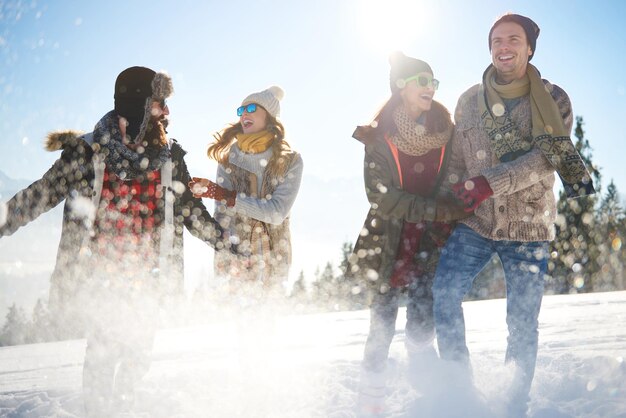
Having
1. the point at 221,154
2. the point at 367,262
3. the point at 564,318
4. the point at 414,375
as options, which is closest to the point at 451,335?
the point at 414,375

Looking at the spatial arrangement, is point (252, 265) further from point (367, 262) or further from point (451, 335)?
point (451, 335)

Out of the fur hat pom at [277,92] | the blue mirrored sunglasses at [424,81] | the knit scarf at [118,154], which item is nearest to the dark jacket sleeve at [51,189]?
the knit scarf at [118,154]

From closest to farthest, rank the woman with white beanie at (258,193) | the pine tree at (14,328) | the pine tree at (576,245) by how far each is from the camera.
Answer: the woman with white beanie at (258,193) < the pine tree at (576,245) < the pine tree at (14,328)

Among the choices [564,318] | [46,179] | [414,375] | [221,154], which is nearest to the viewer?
[46,179]

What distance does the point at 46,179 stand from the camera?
2.88 meters

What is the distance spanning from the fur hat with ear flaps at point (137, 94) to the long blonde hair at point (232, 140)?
2.25 ft

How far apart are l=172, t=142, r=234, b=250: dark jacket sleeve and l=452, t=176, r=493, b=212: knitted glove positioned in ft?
5.40

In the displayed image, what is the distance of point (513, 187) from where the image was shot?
281 cm

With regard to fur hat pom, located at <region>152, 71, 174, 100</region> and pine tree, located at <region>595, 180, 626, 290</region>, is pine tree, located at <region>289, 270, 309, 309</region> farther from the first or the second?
fur hat pom, located at <region>152, 71, 174, 100</region>

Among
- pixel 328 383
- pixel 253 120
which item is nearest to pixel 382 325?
pixel 328 383

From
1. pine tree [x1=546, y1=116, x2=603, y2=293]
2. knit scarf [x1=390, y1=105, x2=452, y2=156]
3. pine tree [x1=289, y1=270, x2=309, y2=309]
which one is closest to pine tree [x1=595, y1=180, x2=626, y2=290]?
pine tree [x1=546, y1=116, x2=603, y2=293]

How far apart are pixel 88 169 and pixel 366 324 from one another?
5.51m

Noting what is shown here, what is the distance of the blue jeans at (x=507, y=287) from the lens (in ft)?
9.61

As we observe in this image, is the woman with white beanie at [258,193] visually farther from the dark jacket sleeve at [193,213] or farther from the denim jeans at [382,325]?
the denim jeans at [382,325]
